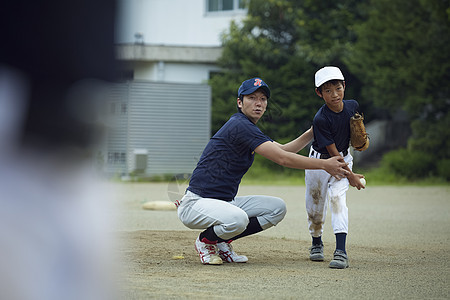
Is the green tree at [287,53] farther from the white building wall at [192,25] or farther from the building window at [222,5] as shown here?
the building window at [222,5]

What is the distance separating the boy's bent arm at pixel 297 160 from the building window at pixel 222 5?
2511cm

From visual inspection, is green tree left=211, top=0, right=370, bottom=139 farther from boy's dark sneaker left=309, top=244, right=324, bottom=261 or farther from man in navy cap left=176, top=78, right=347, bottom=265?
man in navy cap left=176, top=78, right=347, bottom=265

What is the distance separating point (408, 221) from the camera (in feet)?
35.3

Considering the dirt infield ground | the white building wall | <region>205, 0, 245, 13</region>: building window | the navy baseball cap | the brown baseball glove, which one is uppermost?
<region>205, 0, 245, 13</region>: building window

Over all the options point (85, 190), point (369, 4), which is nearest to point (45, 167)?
point (85, 190)

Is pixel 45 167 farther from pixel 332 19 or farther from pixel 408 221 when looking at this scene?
pixel 332 19

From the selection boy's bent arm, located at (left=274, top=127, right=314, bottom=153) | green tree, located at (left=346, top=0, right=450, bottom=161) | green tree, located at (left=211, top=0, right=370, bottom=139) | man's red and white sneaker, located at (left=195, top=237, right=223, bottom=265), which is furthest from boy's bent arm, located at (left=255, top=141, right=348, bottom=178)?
green tree, located at (left=211, top=0, right=370, bottom=139)

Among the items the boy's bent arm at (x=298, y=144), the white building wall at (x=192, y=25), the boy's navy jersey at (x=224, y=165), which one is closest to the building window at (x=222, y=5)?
the white building wall at (x=192, y=25)

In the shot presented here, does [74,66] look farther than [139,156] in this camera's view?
No

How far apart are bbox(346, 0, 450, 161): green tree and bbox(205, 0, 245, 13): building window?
817 centimetres

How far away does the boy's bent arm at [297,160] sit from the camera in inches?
219

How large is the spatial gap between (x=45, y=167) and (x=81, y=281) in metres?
0.34

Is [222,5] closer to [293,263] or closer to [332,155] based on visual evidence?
[332,155]

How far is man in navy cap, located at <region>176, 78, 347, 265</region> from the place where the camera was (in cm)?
568
